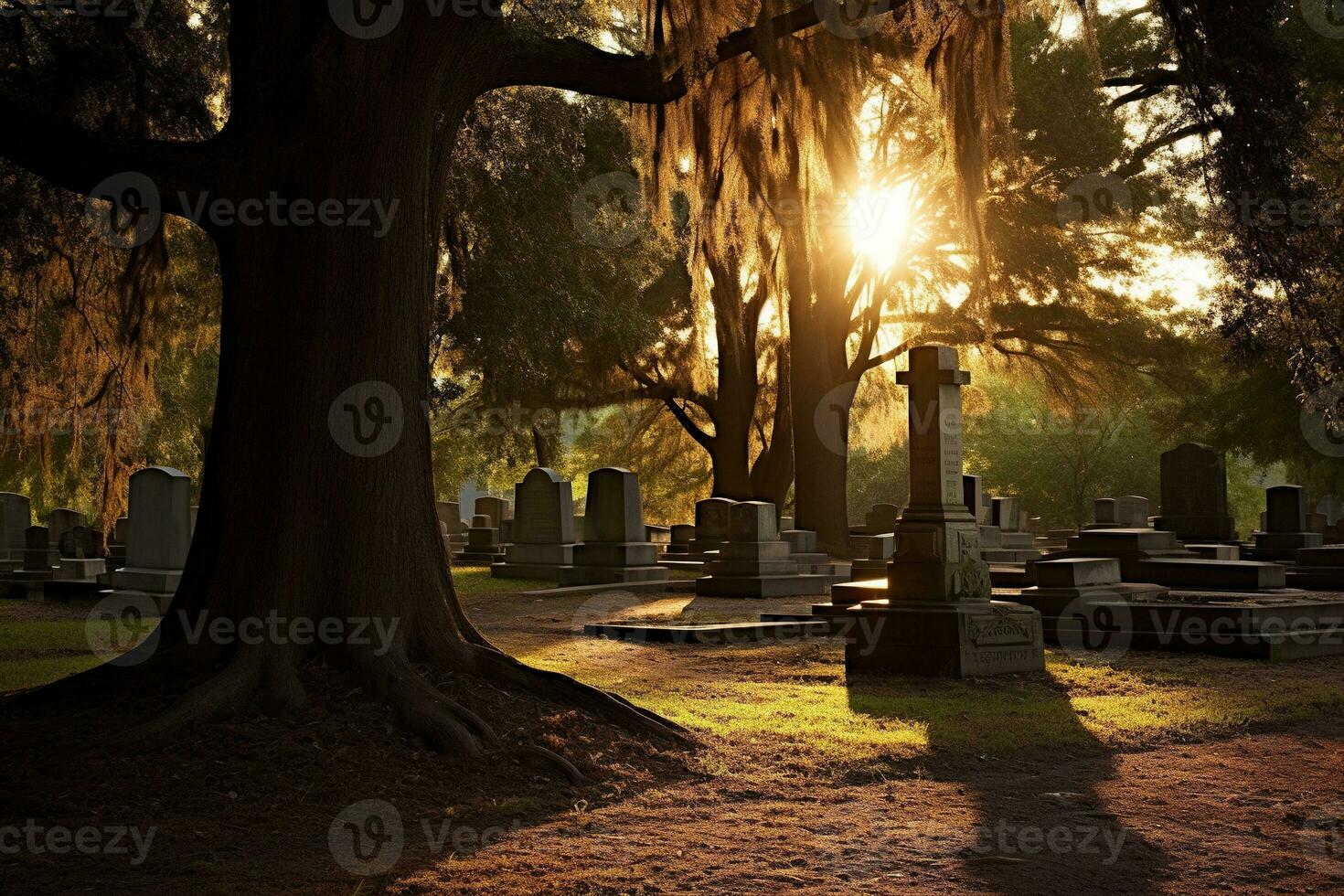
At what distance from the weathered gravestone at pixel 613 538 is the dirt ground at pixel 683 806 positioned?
12339 mm

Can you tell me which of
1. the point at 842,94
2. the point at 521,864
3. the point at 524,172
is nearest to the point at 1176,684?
the point at 842,94

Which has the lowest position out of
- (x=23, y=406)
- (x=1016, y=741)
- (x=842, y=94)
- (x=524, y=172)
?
(x=1016, y=741)

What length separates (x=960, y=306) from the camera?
27.0m

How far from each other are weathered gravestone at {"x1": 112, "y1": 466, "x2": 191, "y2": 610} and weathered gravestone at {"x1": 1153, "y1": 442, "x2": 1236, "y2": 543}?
52.7 feet

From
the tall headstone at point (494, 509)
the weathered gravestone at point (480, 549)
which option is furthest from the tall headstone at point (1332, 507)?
the weathered gravestone at point (480, 549)

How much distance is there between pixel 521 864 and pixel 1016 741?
12.9 ft

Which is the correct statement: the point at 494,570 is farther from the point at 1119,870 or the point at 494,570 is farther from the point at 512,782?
the point at 1119,870

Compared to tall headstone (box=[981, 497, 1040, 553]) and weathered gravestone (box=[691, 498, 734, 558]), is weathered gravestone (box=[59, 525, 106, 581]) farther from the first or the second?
tall headstone (box=[981, 497, 1040, 553])

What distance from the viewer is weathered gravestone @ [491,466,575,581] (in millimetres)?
21562

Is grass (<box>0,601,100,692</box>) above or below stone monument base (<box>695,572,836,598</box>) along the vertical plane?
below

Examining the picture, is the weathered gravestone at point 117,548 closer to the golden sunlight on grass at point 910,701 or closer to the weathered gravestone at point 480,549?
the weathered gravestone at point 480,549

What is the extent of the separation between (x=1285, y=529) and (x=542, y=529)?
13392mm

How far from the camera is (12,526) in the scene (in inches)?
856

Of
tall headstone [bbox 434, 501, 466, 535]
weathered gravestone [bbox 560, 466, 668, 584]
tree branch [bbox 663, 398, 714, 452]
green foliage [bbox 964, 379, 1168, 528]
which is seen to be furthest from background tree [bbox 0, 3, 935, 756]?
green foliage [bbox 964, 379, 1168, 528]
